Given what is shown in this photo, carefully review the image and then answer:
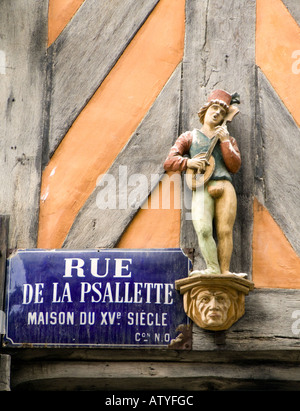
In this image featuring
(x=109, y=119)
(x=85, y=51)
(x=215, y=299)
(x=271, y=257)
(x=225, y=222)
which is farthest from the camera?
(x=85, y=51)

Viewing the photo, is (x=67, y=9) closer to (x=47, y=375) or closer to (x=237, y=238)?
(x=237, y=238)

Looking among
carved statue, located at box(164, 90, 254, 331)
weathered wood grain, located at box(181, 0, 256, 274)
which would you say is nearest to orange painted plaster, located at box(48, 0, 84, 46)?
weathered wood grain, located at box(181, 0, 256, 274)

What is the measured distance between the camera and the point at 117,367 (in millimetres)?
5344

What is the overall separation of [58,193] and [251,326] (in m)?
1.14

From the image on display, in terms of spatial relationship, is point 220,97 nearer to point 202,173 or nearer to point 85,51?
point 202,173

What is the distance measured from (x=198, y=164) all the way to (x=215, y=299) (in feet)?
2.12

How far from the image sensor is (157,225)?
5461 millimetres

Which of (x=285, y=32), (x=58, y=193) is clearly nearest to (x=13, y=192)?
(x=58, y=193)

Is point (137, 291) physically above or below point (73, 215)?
below

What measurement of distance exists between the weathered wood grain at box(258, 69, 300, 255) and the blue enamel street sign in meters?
0.52

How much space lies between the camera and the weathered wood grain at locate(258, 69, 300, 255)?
546 centimetres

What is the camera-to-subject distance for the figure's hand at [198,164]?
5.35m

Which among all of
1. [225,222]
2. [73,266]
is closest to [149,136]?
[225,222]
